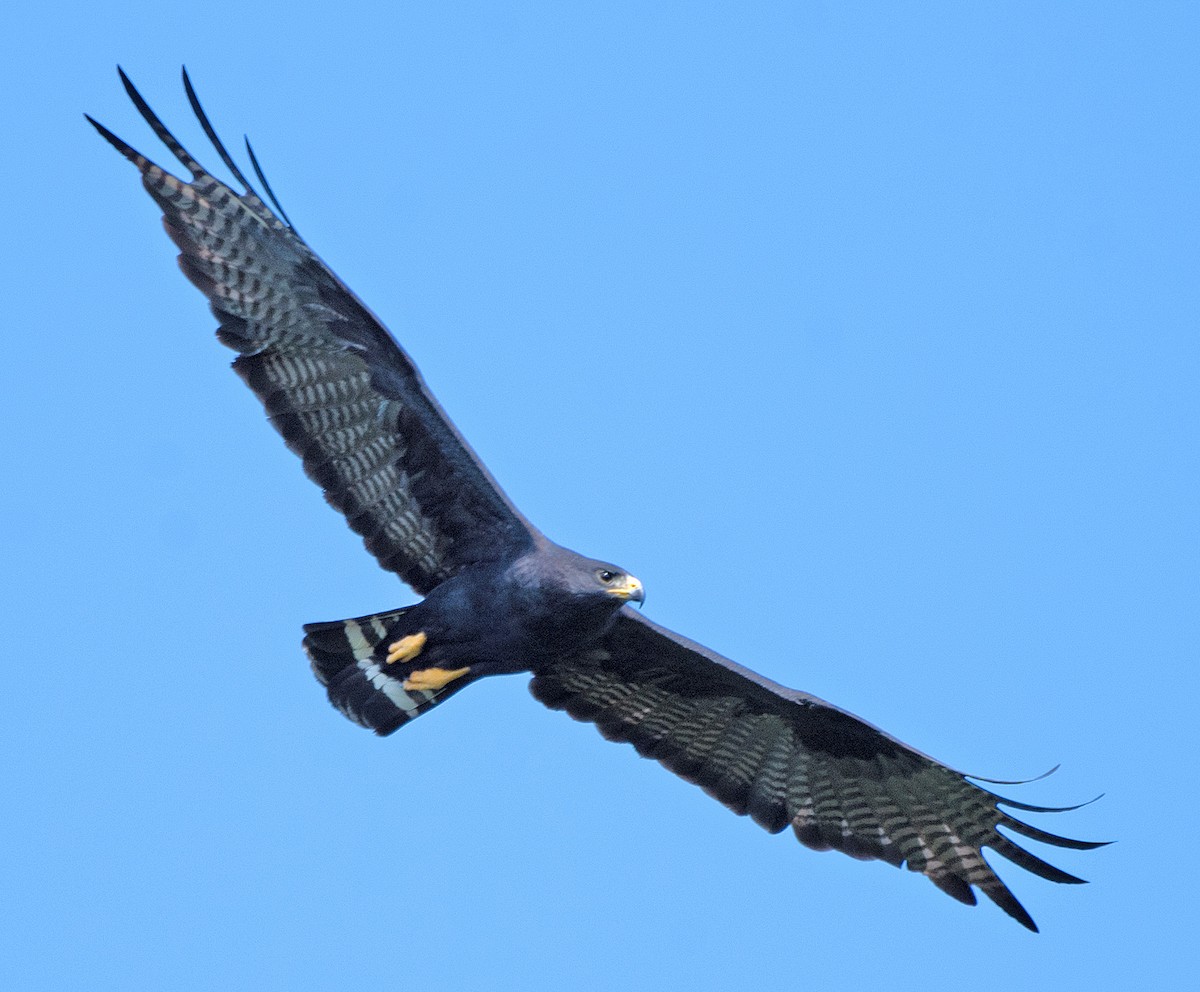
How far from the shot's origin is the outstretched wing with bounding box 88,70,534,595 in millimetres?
11539

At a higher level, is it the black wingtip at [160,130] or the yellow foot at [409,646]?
the black wingtip at [160,130]

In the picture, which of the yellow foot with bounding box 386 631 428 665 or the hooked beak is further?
the yellow foot with bounding box 386 631 428 665

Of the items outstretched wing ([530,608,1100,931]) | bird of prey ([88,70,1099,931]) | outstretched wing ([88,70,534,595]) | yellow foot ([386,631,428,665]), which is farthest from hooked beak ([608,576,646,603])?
yellow foot ([386,631,428,665])

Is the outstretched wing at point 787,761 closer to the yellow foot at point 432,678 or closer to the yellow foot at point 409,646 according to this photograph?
the yellow foot at point 432,678

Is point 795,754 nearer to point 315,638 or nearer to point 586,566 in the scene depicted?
point 586,566

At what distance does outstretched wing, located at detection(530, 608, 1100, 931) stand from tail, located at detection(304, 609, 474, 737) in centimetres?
91

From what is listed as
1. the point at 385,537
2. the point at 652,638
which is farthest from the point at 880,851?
the point at 385,537

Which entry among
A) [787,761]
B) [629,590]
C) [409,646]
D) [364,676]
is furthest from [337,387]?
[787,761]

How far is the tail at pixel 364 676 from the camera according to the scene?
1175 centimetres

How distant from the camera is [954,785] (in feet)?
39.8

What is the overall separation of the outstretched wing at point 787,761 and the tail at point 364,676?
911 millimetres

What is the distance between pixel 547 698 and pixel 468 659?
944 millimetres

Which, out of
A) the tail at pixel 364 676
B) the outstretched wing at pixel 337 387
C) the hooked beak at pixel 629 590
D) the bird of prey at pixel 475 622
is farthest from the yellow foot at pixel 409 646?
the hooked beak at pixel 629 590

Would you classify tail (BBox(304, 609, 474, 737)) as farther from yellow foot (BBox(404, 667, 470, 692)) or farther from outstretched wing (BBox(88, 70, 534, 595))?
outstretched wing (BBox(88, 70, 534, 595))
